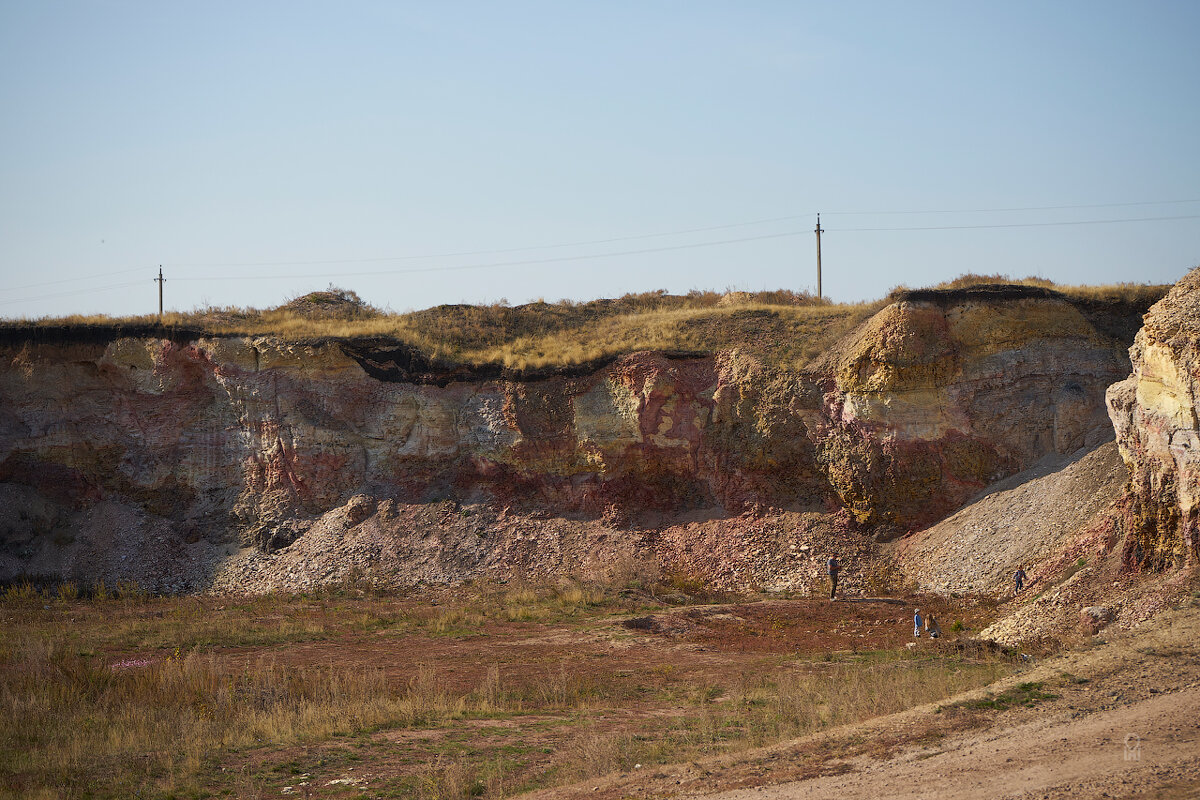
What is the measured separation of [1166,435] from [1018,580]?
16.7ft

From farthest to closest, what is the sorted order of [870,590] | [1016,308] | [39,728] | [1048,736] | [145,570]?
[145,570], [1016,308], [870,590], [39,728], [1048,736]

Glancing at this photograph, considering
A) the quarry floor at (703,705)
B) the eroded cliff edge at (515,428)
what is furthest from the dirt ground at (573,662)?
the eroded cliff edge at (515,428)

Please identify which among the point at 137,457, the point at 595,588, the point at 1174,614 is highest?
the point at 137,457

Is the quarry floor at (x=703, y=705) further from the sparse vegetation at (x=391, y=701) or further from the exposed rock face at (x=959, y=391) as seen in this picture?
the exposed rock face at (x=959, y=391)

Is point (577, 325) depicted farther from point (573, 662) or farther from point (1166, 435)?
point (1166, 435)

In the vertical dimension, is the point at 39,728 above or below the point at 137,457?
below

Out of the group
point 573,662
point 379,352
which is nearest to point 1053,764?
point 573,662

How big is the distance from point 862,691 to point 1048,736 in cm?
342

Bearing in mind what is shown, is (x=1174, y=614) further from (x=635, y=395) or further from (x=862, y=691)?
(x=635, y=395)

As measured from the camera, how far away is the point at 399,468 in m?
30.2

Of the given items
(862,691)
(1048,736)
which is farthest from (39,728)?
(1048,736)

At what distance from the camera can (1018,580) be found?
20438mm

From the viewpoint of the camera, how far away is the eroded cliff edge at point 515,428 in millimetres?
25859

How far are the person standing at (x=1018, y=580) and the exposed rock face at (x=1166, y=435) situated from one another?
3402 millimetres
